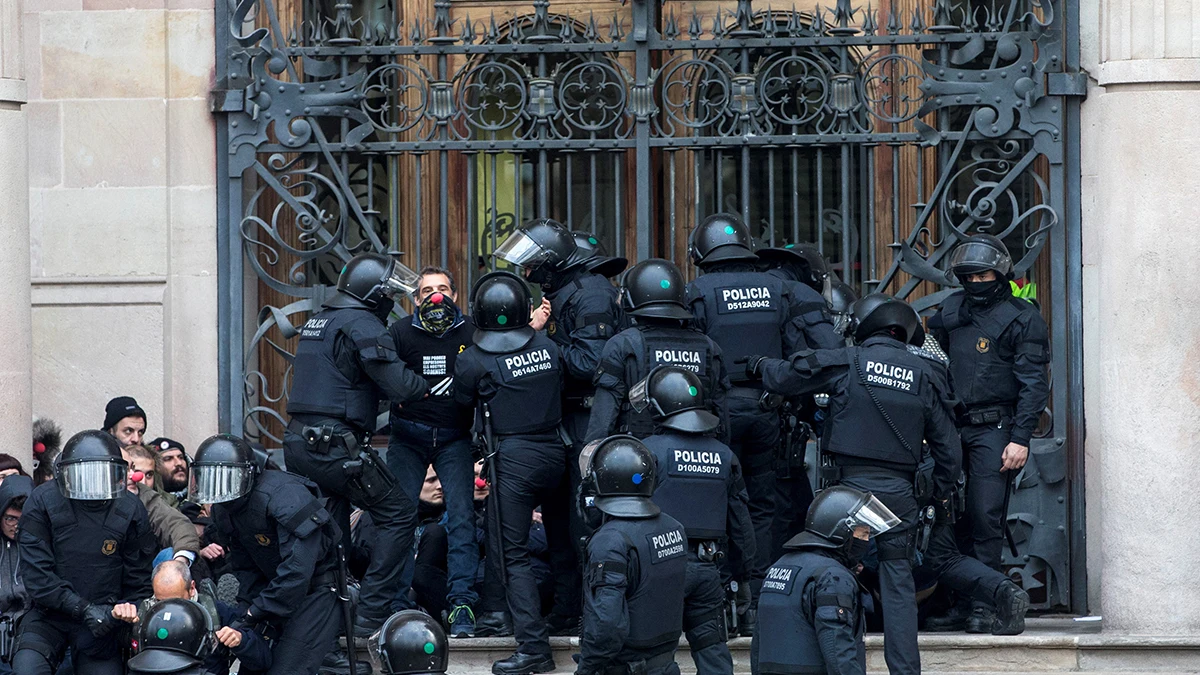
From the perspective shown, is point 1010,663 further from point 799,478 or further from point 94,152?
point 94,152

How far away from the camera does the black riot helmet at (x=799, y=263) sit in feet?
31.9

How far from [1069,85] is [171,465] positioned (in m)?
5.00

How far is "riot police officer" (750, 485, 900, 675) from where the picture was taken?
7445 mm

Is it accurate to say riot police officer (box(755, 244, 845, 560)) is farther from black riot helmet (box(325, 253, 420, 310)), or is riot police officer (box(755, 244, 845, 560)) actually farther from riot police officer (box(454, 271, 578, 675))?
black riot helmet (box(325, 253, 420, 310))

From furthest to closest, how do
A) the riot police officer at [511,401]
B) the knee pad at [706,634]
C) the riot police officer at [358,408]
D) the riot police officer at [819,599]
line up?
the riot police officer at [358,408] → the riot police officer at [511,401] → the knee pad at [706,634] → the riot police officer at [819,599]

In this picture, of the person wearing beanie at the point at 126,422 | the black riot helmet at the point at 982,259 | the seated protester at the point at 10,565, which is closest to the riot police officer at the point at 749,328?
the black riot helmet at the point at 982,259

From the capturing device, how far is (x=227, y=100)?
1067cm

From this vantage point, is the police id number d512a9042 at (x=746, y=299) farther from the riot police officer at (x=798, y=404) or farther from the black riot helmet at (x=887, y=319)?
the black riot helmet at (x=887, y=319)

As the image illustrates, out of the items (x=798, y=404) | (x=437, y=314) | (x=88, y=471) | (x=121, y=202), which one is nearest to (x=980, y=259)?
(x=798, y=404)

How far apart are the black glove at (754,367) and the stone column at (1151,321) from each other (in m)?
1.80

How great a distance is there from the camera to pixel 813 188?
11.1 meters

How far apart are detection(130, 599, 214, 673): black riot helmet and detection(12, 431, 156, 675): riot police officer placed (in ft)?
4.38

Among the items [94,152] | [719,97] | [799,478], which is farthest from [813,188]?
[94,152]

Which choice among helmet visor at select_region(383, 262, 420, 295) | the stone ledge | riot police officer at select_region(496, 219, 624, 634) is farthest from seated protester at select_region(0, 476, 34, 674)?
riot police officer at select_region(496, 219, 624, 634)
